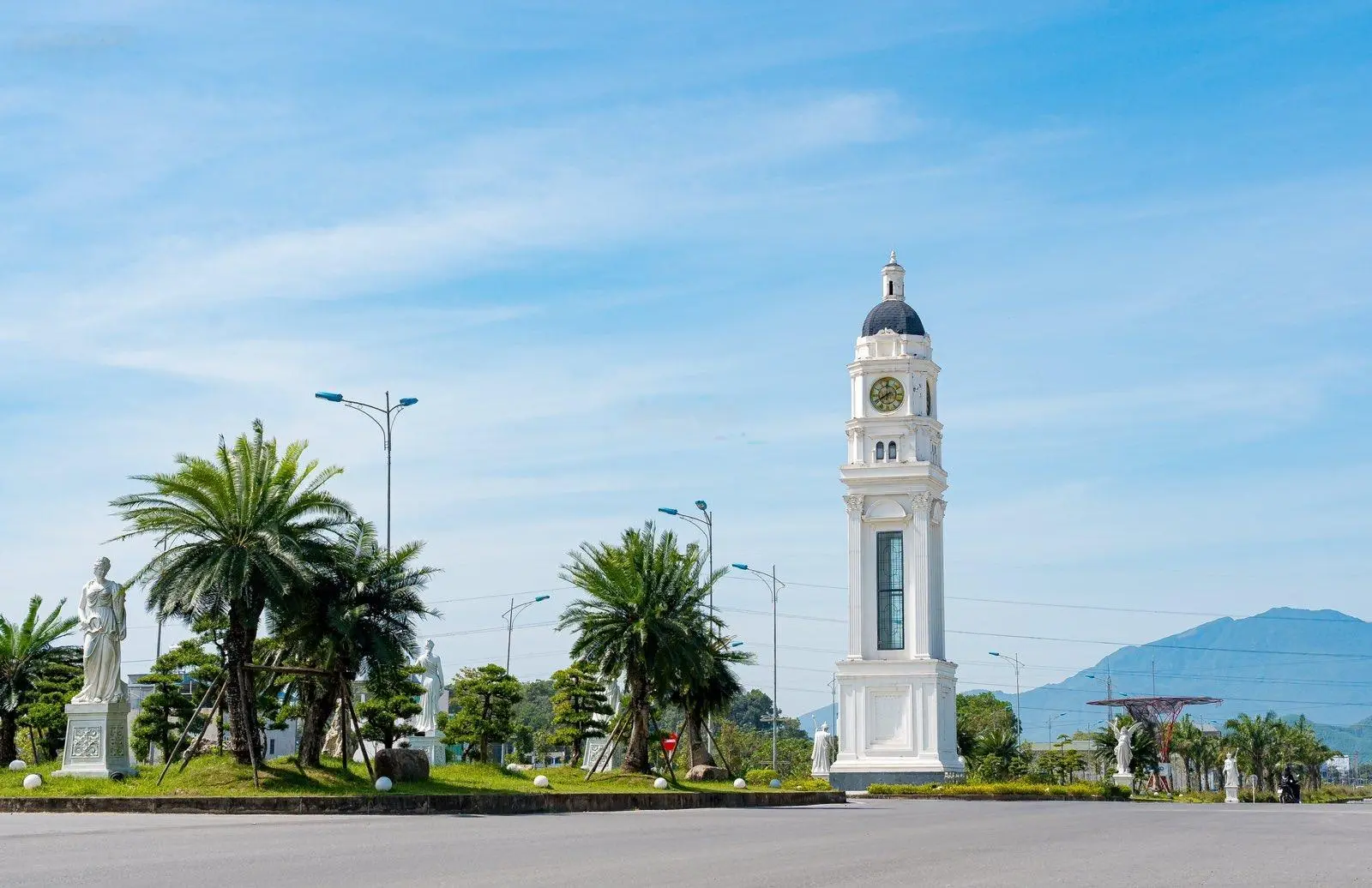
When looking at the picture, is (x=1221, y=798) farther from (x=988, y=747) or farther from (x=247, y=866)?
(x=247, y=866)

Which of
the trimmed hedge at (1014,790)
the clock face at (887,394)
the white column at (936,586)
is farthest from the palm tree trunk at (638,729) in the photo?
the clock face at (887,394)

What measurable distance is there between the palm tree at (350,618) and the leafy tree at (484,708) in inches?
621

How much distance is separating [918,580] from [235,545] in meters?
50.5

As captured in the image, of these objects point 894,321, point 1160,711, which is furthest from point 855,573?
point 1160,711

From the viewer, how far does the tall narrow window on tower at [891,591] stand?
77750 millimetres

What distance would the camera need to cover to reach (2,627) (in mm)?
45562

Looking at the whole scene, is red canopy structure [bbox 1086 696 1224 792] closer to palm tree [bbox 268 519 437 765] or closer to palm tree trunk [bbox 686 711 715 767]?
palm tree trunk [bbox 686 711 715 767]

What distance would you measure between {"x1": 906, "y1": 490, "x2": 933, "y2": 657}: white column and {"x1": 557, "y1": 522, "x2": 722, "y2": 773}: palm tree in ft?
117

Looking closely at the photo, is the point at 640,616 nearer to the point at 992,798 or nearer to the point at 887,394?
the point at 992,798

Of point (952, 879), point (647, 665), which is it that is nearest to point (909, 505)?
point (647, 665)

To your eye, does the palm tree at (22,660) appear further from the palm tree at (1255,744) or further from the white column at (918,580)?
the palm tree at (1255,744)

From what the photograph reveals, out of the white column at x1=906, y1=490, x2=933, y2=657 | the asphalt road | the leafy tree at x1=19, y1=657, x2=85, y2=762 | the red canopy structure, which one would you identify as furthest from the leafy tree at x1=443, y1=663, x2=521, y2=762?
the red canopy structure

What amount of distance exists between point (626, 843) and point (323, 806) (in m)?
10.4

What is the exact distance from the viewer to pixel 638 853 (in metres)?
17.2
